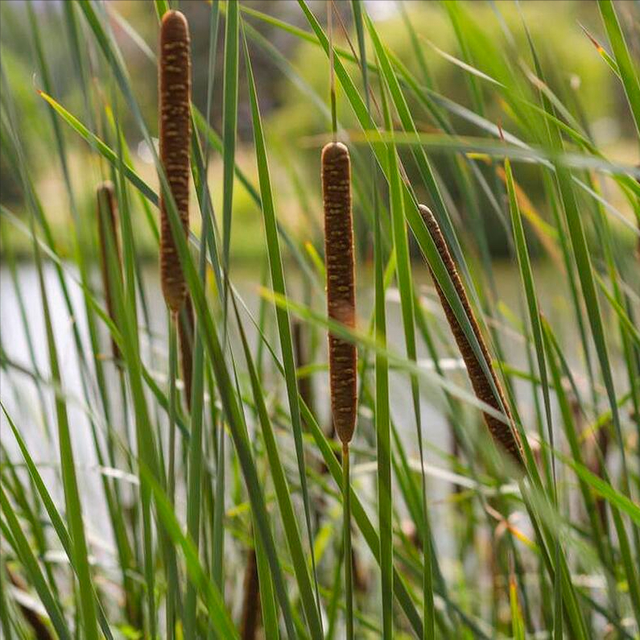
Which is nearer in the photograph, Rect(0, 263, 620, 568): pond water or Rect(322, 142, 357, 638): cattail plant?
Rect(322, 142, 357, 638): cattail plant

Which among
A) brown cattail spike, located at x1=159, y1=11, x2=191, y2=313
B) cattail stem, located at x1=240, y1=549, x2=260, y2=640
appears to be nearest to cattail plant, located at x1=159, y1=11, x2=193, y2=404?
brown cattail spike, located at x1=159, y1=11, x2=191, y2=313

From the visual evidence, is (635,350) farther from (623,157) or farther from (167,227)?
(623,157)

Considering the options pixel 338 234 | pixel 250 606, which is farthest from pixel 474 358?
pixel 250 606

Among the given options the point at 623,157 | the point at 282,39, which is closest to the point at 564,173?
the point at 623,157

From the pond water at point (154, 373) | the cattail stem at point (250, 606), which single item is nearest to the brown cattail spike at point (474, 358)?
the pond water at point (154, 373)

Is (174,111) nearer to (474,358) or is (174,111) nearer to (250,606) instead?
(474,358)

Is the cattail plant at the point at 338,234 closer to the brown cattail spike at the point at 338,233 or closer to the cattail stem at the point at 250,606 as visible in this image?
the brown cattail spike at the point at 338,233

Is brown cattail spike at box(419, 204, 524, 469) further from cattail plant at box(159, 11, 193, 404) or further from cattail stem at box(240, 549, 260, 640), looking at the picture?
cattail stem at box(240, 549, 260, 640)
